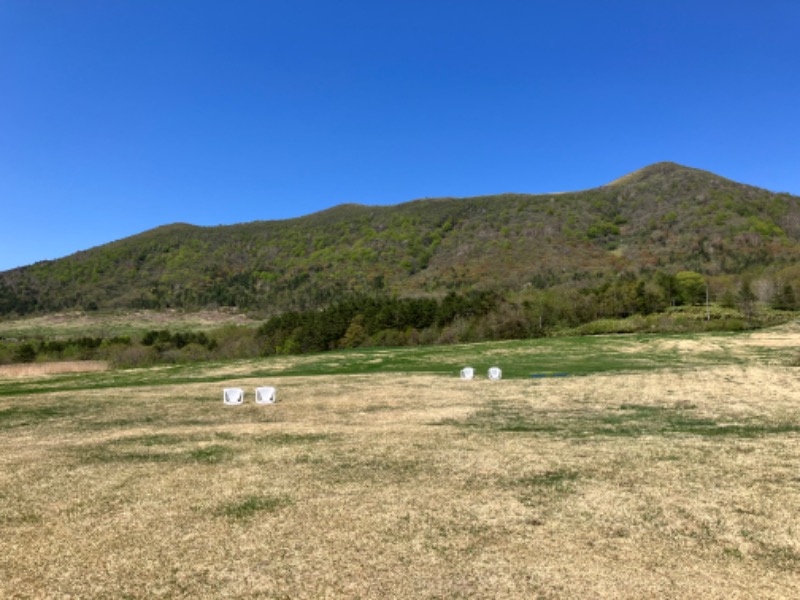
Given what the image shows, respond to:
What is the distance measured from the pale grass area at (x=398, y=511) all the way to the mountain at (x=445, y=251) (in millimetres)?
76997

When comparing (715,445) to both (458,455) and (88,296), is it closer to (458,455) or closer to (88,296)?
(458,455)

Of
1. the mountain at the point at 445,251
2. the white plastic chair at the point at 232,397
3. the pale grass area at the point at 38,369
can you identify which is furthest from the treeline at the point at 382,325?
the white plastic chair at the point at 232,397

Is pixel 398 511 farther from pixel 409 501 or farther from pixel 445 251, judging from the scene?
pixel 445 251

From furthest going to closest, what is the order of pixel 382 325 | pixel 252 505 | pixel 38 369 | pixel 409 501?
1. pixel 382 325
2. pixel 38 369
3. pixel 409 501
4. pixel 252 505

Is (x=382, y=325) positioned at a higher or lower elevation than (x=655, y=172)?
lower

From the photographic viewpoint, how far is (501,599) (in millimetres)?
5000

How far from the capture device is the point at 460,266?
111750mm

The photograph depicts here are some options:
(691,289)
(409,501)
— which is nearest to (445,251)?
(691,289)

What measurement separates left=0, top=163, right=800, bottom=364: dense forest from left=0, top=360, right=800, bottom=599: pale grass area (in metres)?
52.2

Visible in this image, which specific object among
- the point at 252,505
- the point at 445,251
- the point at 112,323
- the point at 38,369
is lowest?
the point at 38,369

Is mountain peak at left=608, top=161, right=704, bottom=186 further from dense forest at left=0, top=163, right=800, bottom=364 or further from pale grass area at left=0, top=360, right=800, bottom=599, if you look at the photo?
pale grass area at left=0, top=360, right=800, bottom=599

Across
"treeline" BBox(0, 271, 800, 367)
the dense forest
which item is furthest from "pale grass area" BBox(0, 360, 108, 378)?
the dense forest

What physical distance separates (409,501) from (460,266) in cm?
10526

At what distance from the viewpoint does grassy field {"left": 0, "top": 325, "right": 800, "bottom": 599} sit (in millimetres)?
5441
